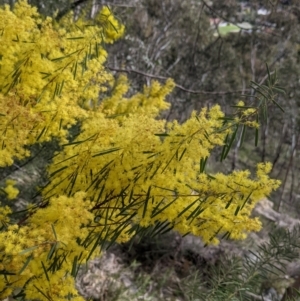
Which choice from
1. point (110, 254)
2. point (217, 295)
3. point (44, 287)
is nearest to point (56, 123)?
point (44, 287)

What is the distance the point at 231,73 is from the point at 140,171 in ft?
39.8

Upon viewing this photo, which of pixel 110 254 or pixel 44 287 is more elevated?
pixel 44 287

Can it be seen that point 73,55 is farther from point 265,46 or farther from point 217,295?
point 265,46

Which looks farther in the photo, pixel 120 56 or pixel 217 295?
pixel 120 56

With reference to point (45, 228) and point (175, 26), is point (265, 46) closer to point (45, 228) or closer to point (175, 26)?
point (175, 26)

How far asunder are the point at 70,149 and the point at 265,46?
1171cm

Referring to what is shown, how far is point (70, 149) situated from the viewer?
1633mm

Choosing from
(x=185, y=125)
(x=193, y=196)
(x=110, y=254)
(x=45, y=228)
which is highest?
(x=185, y=125)

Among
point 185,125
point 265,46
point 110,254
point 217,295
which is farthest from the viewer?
point 265,46

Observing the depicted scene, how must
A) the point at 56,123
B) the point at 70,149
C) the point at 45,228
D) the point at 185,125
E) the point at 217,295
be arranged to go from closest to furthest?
the point at 185,125
the point at 45,228
the point at 70,149
the point at 56,123
the point at 217,295

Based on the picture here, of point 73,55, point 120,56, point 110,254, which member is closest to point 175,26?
point 120,56

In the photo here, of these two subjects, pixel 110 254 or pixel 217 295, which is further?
pixel 110 254

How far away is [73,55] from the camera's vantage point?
1806mm

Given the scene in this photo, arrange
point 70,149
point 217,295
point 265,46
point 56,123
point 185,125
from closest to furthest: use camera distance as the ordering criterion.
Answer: point 185,125
point 70,149
point 56,123
point 217,295
point 265,46
